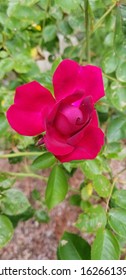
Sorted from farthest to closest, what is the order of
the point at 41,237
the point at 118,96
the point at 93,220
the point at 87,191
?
the point at 41,237 < the point at 87,191 < the point at 118,96 < the point at 93,220

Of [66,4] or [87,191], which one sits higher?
[66,4]

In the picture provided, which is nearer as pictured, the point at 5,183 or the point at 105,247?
the point at 105,247

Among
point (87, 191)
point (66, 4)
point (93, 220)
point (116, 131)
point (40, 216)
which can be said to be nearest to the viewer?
point (66, 4)

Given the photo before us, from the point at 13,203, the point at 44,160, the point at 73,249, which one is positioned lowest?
the point at 73,249

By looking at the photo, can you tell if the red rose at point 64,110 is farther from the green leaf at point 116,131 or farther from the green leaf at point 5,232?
the green leaf at point 116,131

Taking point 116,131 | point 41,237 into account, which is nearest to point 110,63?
point 116,131

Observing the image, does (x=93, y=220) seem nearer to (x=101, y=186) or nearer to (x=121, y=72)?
(x=101, y=186)

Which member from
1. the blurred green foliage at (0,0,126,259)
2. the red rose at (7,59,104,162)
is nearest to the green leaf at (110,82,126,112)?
the blurred green foliage at (0,0,126,259)
